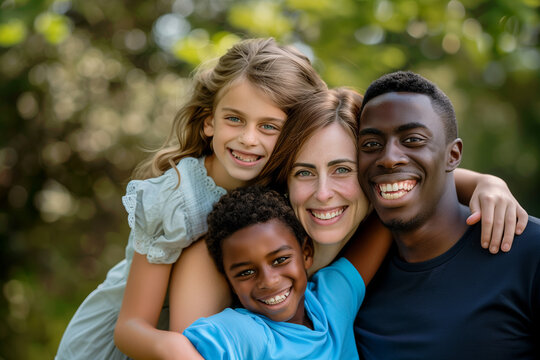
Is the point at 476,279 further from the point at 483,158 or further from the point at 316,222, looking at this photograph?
the point at 483,158

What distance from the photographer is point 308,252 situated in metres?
2.77

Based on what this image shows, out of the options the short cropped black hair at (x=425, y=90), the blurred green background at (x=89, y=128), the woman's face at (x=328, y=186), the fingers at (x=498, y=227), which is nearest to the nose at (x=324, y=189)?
the woman's face at (x=328, y=186)

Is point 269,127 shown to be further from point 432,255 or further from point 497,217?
point 497,217

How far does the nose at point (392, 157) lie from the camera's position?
233cm

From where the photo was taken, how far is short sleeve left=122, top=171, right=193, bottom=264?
107 inches

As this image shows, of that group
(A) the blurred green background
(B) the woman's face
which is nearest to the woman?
(B) the woman's face

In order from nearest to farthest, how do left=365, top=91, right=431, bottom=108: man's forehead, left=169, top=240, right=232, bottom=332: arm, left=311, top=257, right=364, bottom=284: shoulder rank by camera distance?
left=365, top=91, right=431, bottom=108: man's forehead
left=169, top=240, right=232, bottom=332: arm
left=311, top=257, right=364, bottom=284: shoulder

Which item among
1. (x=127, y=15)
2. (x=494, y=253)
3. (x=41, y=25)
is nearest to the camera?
(x=494, y=253)

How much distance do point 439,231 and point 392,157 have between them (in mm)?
417

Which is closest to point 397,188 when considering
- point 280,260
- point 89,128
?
point 280,260

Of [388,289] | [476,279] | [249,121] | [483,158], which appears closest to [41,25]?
[249,121]

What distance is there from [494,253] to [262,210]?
1.03 m

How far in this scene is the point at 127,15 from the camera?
582cm

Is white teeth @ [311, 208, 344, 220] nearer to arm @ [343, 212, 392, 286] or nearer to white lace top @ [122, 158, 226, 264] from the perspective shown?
arm @ [343, 212, 392, 286]
